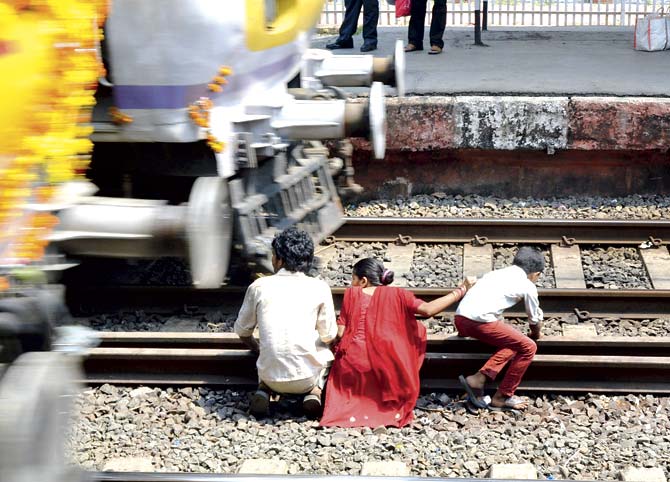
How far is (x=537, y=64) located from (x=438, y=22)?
4.56 ft

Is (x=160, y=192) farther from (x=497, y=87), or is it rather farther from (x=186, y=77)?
(x=497, y=87)

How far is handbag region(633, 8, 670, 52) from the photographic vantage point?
35.8ft

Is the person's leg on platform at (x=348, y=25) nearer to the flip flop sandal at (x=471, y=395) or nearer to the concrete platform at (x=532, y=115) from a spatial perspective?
the concrete platform at (x=532, y=115)

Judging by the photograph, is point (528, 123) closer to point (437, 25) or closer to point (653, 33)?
point (437, 25)

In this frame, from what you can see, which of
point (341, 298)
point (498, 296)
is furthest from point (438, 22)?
point (498, 296)

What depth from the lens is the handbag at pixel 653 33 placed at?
35.8 ft

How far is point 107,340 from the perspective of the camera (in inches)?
226

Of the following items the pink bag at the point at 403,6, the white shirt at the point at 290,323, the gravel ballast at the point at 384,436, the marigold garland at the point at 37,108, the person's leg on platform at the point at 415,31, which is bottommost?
the gravel ballast at the point at 384,436

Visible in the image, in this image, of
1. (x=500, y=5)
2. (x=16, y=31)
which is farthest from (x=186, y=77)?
Result: (x=500, y=5)

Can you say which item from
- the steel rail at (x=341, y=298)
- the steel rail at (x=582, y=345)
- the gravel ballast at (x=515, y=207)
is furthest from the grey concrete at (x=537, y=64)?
the steel rail at (x=582, y=345)

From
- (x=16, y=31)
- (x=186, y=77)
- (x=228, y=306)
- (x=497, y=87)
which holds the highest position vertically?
(x=16, y=31)

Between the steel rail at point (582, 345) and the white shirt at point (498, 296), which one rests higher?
the white shirt at point (498, 296)

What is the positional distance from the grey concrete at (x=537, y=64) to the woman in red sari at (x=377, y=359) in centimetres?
393

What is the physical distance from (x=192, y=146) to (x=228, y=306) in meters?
1.39
